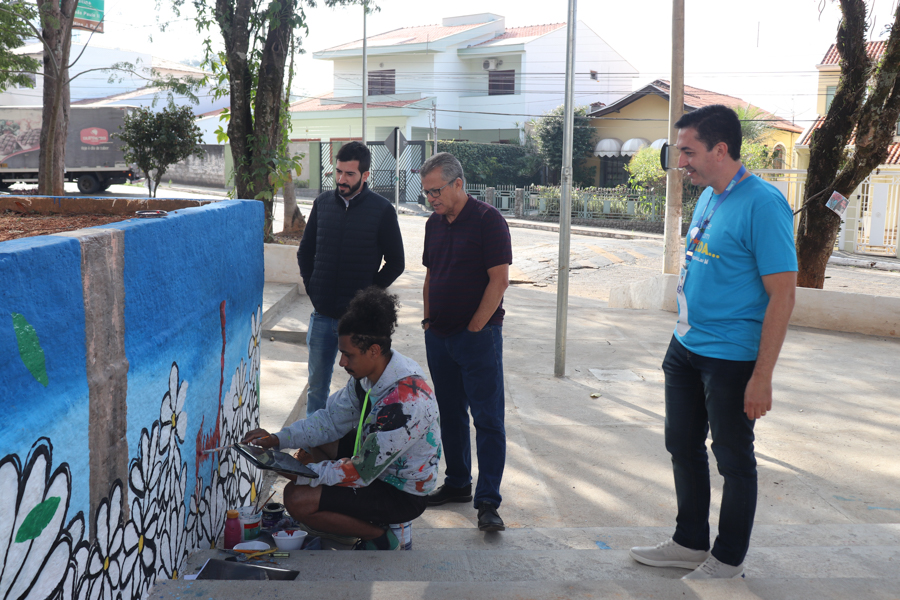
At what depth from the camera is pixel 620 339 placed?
24.8ft

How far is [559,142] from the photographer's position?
29.8m

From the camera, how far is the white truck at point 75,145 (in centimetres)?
2375

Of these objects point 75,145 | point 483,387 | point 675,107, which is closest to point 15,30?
point 675,107

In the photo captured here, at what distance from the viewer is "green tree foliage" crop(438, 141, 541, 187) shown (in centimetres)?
3016

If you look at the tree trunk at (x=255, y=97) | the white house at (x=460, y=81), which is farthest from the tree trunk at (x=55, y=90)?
the white house at (x=460, y=81)

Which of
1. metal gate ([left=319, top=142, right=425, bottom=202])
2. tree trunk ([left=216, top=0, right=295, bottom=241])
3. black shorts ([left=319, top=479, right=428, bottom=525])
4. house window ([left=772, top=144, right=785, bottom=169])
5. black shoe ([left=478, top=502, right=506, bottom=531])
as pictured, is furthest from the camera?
metal gate ([left=319, top=142, right=425, bottom=202])

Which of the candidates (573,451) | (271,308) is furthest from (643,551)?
(271,308)

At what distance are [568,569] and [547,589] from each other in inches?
18.8

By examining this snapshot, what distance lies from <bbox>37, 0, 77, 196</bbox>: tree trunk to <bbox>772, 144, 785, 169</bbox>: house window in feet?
76.2

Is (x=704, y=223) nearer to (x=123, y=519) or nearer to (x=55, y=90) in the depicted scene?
(x=123, y=519)

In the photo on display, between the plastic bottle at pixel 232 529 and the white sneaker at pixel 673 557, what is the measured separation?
5.54 ft

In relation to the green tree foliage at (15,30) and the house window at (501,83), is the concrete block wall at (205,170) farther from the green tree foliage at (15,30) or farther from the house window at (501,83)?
the green tree foliage at (15,30)

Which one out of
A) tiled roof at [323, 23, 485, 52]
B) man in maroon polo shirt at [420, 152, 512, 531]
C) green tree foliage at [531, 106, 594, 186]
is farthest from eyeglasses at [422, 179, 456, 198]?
tiled roof at [323, 23, 485, 52]

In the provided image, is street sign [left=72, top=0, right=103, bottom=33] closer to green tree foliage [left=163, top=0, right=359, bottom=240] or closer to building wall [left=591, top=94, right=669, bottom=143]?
green tree foliage [left=163, top=0, right=359, bottom=240]
